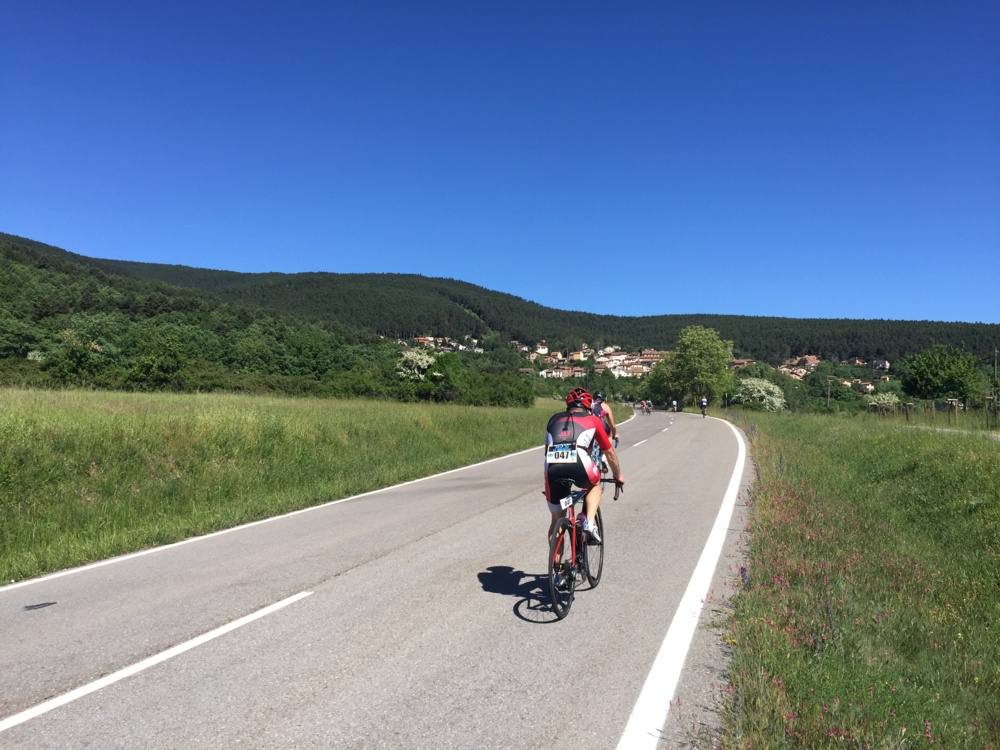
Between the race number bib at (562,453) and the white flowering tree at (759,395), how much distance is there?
299 feet

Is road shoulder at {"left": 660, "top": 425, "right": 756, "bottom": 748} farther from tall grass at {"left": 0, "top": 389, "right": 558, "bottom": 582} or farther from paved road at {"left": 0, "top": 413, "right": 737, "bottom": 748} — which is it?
tall grass at {"left": 0, "top": 389, "right": 558, "bottom": 582}

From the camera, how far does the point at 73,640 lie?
4.91 m

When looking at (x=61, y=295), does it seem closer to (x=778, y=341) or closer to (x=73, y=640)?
(x=73, y=640)

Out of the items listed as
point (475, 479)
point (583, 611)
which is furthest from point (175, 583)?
point (475, 479)

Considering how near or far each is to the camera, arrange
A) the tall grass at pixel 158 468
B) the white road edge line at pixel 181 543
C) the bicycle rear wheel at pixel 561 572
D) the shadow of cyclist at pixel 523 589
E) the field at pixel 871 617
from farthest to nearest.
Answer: the tall grass at pixel 158 468, the white road edge line at pixel 181 543, the shadow of cyclist at pixel 523 589, the bicycle rear wheel at pixel 561 572, the field at pixel 871 617

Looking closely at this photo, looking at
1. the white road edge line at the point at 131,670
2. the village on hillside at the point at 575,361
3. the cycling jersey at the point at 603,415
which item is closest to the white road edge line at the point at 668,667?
the cycling jersey at the point at 603,415

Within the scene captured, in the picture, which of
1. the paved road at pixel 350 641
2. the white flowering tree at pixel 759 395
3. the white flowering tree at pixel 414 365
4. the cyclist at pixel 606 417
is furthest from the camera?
the white flowering tree at pixel 759 395

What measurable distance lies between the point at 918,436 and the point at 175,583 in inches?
706

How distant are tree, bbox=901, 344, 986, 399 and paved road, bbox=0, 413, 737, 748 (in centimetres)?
7404

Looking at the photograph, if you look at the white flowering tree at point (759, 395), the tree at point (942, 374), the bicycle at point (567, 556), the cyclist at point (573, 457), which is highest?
the tree at point (942, 374)

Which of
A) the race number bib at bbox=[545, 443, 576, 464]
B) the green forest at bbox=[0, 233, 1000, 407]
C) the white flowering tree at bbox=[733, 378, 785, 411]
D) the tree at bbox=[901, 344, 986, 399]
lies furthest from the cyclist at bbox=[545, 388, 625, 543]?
the white flowering tree at bbox=[733, 378, 785, 411]

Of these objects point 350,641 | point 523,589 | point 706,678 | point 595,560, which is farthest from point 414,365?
point 706,678

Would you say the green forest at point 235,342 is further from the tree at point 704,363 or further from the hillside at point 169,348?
the tree at point 704,363

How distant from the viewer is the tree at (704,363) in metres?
96.8
